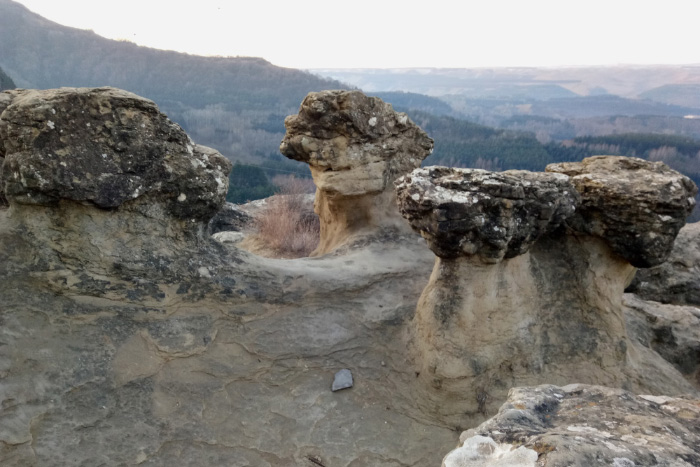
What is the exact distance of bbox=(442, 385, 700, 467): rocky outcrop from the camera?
1.41 m

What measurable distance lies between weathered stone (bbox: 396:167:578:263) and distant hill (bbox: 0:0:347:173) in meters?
→ 38.2

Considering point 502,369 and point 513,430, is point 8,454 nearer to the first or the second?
point 513,430

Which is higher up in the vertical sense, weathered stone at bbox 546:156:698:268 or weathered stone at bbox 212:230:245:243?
weathered stone at bbox 546:156:698:268

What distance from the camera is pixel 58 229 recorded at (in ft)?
11.1

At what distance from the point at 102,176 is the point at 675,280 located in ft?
23.2

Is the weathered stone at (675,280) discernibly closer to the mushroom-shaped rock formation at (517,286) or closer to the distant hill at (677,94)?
the mushroom-shaped rock formation at (517,286)

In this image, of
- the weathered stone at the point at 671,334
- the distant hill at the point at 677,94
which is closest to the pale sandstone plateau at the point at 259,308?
the weathered stone at the point at 671,334

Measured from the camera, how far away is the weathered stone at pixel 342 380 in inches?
146

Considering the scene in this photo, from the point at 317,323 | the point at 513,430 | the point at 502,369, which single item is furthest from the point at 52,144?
the point at 502,369

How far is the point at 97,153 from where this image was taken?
10.9 feet

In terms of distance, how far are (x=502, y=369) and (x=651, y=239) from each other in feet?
4.97

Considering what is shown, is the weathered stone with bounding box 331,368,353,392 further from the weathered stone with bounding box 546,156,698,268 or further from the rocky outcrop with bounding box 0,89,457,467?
the weathered stone with bounding box 546,156,698,268

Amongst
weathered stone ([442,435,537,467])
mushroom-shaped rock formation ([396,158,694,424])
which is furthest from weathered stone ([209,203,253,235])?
weathered stone ([442,435,537,467])

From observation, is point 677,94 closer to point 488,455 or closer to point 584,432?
point 584,432
